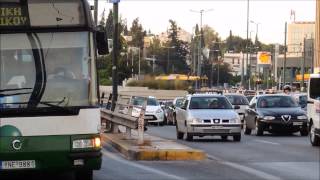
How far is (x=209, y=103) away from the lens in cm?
2261

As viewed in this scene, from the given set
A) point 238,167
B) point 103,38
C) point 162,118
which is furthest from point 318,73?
point 162,118

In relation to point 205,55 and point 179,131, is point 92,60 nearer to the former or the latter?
point 179,131

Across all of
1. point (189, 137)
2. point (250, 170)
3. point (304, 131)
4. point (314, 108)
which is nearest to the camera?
point (250, 170)

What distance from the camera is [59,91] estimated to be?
977cm

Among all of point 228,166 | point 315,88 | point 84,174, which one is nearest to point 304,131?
point 315,88

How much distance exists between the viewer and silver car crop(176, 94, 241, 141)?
21.3 m

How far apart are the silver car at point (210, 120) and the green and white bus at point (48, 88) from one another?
11.5 meters

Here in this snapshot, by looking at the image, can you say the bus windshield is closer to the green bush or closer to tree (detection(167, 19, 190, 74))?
the green bush

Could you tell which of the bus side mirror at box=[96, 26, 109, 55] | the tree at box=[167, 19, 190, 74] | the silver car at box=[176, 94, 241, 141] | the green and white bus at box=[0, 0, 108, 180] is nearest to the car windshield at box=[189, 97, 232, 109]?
the silver car at box=[176, 94, 241, 141]

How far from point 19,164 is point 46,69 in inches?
55.4

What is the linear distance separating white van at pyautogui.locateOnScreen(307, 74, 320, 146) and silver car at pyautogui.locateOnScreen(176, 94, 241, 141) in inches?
94.8

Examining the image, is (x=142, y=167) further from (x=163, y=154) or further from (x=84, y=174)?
(x=84, y=174)

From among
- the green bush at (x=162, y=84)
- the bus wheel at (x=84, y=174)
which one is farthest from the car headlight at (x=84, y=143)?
the green bush at (x=162, y=84)

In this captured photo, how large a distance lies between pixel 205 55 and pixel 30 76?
401 ft
